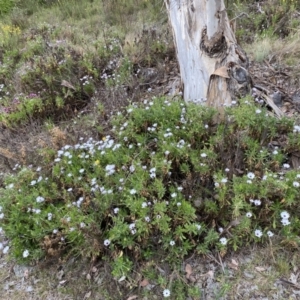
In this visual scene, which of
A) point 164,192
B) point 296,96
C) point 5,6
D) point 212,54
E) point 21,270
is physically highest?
point 5,6

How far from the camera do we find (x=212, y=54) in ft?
13.7

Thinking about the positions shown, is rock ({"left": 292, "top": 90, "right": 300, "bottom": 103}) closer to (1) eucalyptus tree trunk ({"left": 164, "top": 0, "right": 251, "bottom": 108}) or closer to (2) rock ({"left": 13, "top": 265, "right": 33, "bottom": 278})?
(1) eucalyptus tree trunk ({"left": 164, "top": 0, "right": 251, "bottom": 108})

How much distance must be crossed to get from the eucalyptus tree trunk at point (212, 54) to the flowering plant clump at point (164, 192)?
1.97 feet

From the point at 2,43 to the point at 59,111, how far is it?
3863mm

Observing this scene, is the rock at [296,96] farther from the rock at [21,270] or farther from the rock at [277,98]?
the rock at [21,270]

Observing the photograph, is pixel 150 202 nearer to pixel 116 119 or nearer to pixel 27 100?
pixel 116 119

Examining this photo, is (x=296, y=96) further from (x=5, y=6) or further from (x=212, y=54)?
(x=5, y=6)

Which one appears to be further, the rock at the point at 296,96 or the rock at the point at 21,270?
the rock at the point at 296,96

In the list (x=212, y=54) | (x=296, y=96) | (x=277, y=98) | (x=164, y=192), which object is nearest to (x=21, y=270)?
(x=164, y=192)

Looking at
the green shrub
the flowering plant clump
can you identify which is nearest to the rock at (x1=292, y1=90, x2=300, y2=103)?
the flowering plant clump

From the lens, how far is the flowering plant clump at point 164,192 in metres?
2.94

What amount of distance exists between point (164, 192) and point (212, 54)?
81.7 inches

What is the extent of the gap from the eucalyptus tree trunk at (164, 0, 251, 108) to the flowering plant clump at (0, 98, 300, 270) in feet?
1.97

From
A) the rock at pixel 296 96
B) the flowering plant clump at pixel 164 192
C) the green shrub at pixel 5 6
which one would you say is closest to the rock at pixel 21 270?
the flowering plant clump at pixel 164 192
